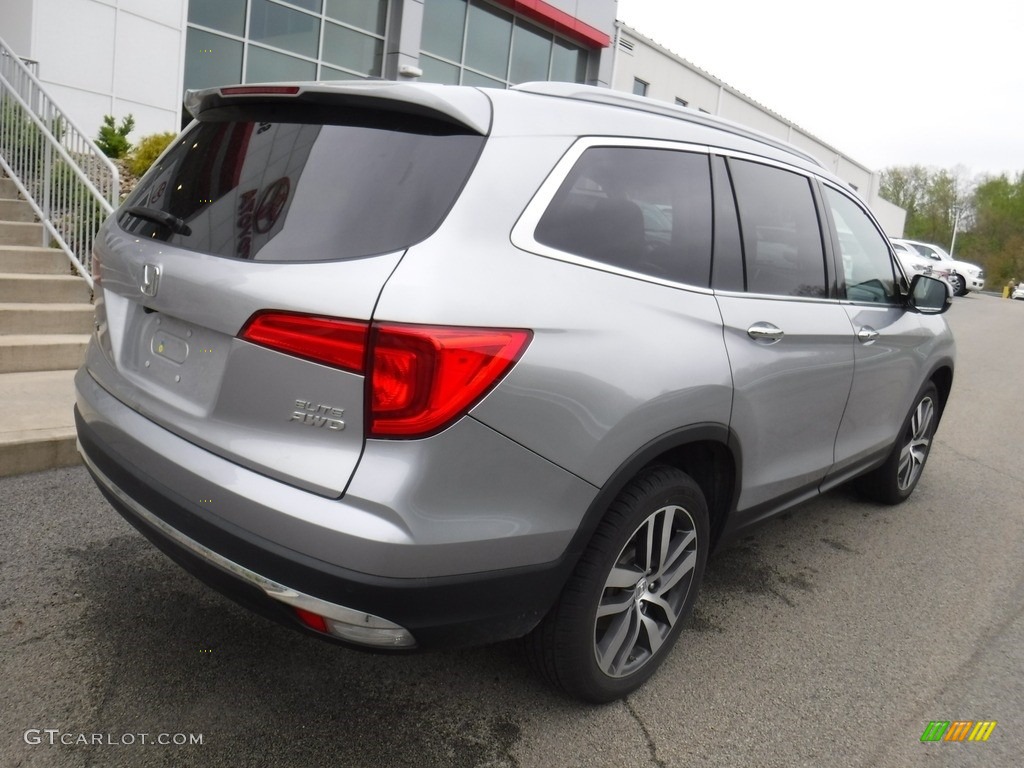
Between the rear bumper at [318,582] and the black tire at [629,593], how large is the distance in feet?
0.53

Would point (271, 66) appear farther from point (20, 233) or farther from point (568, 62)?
point (568, 62)

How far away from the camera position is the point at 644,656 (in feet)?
9.44

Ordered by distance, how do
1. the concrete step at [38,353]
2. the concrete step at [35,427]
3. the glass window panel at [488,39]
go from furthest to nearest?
the glass window panel at [488,39], the concrete step at [38,353], the concrete step at [35,427]

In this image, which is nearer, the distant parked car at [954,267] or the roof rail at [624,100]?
the roof rail at [624,100]

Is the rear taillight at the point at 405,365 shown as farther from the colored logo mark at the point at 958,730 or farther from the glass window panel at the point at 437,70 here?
the glass window panel at the point at 437,70

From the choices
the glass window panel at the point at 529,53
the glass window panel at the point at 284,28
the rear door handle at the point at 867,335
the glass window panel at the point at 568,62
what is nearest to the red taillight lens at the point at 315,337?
the rear door handle at the point at 867,335

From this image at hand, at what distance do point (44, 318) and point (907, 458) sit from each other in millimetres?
5776

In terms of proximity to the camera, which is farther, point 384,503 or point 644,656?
point 644,656

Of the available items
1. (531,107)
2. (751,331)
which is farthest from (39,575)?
(751,331)

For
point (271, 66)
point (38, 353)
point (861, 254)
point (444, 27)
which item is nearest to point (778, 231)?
point (861, 254)

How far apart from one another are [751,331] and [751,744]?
1322 millimetres

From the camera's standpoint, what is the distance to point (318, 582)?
2020 millimetres

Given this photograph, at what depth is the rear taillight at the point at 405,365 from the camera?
199cm

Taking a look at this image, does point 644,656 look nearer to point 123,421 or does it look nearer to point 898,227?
point 123,421
